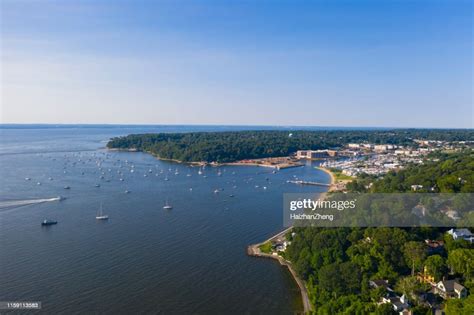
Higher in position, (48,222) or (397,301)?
(48,222)

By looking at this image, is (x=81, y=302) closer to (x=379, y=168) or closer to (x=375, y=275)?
(x=375, y=275)

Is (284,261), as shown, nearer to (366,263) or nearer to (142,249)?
(366,263)

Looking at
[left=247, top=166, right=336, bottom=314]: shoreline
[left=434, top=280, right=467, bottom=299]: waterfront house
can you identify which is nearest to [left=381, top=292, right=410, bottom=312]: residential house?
[left=434, top=280, right=467, bottom=299]: waterfront house

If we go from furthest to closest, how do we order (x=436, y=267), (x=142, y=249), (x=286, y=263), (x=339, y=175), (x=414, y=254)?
(x=339, y=175) → (x=142, y=249) → (x=286, y=263) → (x=414, y=254) → (x=436, y=267)

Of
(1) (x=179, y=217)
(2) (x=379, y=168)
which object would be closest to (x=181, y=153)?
(2) (x=379, y=168)

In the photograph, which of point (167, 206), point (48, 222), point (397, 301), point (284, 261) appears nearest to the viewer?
point (397, 301)

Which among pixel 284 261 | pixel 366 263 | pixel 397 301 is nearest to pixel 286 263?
pixel 284 261

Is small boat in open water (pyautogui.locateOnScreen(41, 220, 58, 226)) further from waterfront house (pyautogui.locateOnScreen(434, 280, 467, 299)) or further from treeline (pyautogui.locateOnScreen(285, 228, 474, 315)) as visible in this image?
waterfront house (pyautogui.locateOnScreen(434, 280, 467, 299))

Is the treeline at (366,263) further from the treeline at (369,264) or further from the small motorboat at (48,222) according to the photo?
the small motorboat at (48,222)

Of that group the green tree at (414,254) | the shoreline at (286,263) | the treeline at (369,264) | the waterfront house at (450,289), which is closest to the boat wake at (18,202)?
the shoreline at (286,263)
